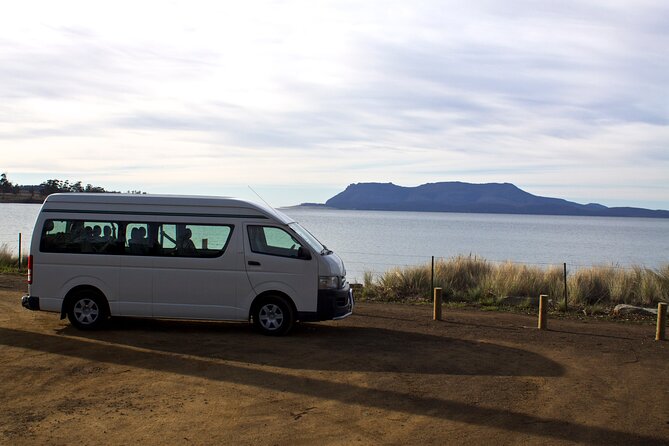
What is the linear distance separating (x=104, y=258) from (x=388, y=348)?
509 cm

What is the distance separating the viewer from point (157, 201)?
12453 millimetres

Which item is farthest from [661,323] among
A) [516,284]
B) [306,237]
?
[306,237]

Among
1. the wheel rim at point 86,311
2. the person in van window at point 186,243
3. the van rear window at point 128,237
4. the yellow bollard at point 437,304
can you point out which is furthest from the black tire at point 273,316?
the yellow bollard at point 437,304

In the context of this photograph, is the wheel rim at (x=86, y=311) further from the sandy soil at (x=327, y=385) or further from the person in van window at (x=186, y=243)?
the person in van window at (x=186, y=243)

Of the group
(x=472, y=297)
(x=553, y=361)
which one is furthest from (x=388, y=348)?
(x=472, y=297)

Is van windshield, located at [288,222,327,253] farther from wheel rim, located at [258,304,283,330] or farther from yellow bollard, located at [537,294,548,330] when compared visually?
yellow bollard, located at [537,294,548,330]

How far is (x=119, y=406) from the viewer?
7.90 metres

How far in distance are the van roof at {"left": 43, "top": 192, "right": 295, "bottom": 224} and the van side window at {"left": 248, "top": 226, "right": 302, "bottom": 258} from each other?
23 centimetres

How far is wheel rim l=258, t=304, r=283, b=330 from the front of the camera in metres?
12.2

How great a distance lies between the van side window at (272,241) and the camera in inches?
481

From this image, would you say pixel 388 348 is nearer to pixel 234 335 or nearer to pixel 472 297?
pixel 234 335

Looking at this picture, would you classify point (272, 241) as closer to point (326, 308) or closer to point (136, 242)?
point (326, 308)

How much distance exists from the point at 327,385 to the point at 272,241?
12.5ft

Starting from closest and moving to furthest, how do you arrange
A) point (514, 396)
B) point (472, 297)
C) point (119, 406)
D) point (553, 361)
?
point (119, 406) → point (514, 396) → point (553, 361) → point (472, 297)
